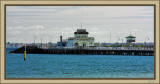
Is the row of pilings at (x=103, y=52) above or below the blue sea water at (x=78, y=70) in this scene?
above

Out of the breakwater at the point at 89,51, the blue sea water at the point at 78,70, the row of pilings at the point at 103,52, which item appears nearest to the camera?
the blue sea water at the point at 78,70

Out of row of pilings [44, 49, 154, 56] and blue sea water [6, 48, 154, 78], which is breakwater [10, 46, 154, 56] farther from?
blue sea water [6, 48, 154, 78]

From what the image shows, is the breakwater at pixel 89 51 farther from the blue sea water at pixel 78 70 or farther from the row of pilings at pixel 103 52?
Answer: the blue sea water at pixel 78 70

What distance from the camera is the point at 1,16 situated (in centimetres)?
1797

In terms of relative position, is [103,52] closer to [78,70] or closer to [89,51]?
[89,51]

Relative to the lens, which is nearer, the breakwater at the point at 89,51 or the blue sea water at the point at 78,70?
the blue sea water at the point at 78,70

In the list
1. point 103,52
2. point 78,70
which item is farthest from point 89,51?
point 78,70

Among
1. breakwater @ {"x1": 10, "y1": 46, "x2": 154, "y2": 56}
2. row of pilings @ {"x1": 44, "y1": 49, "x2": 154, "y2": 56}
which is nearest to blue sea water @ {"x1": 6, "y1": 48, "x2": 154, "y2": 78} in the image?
row of pilings @ {"x1": 44, "y1": 49, "x2": 154, "y2": 56}

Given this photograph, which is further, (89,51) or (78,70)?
(89,51)

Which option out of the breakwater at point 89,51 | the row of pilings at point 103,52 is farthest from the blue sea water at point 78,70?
the breakwater at point 89,51

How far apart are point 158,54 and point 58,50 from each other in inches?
2921

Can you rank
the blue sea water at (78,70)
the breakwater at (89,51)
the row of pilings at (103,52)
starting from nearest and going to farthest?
the blue sea water at (78,70)
the row of pilings at (103,52)
the breakwater at (89,51)

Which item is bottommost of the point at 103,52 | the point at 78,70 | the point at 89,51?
the point at 78,70

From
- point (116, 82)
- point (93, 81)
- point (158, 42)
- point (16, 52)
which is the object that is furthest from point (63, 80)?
point (16, 52)
